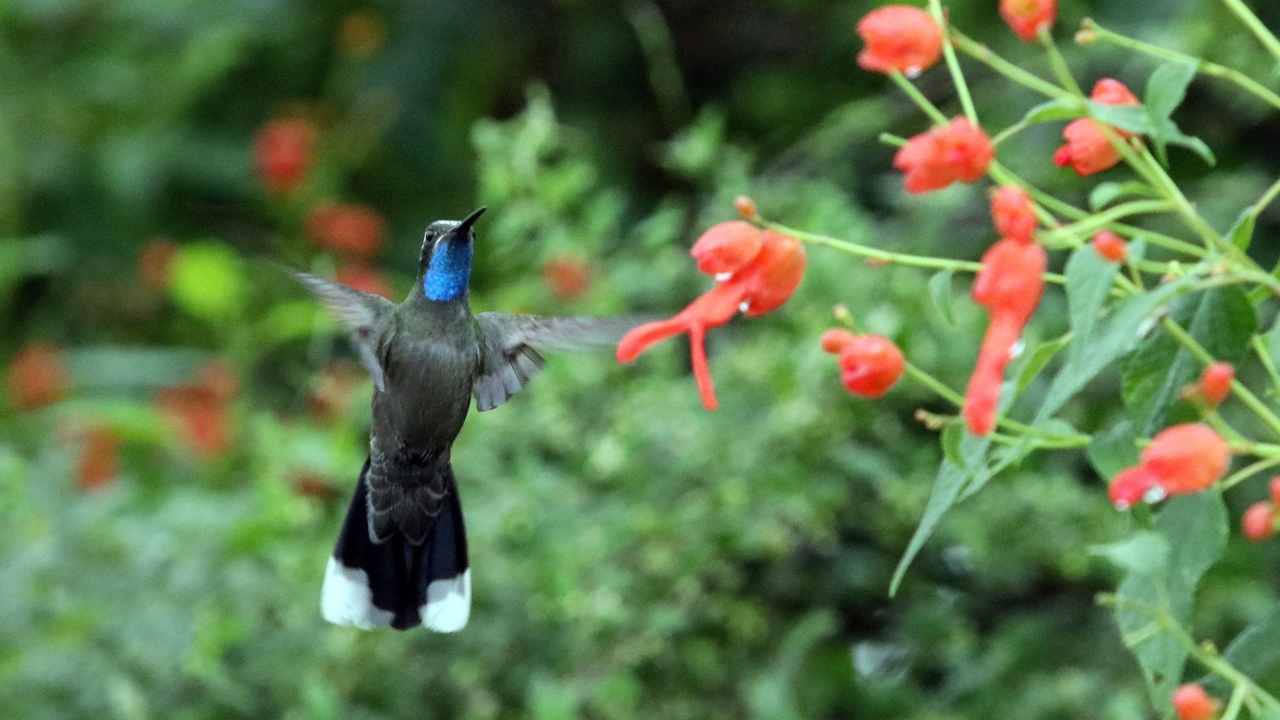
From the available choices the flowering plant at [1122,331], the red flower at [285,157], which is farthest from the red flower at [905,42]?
the red flower at [285,157]

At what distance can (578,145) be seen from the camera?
302 centimetres

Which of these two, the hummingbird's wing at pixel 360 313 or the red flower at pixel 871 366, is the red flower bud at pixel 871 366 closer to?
the red flower at pixel 871 366

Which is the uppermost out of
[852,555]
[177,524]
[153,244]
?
[153,244]

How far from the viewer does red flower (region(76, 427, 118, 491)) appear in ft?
10.1

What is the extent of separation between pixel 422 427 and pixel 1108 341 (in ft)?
2.96

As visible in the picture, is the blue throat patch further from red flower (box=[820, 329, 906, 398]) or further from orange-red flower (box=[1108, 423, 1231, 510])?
orange-red flower (box=[1108, 423, 1231, 510])

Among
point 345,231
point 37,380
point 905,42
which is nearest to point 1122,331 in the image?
point 905,42

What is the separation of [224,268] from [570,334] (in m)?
1.68

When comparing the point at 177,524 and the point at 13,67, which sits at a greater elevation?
the point at 13,67

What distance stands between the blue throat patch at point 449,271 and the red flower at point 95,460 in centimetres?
163

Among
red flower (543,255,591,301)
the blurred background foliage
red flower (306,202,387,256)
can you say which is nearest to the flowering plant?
the blurred background foliage

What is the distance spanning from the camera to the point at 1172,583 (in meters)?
0.97

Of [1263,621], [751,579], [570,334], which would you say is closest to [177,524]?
[751,579]

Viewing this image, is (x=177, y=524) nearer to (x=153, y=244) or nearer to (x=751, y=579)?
(x=751, y=579)
